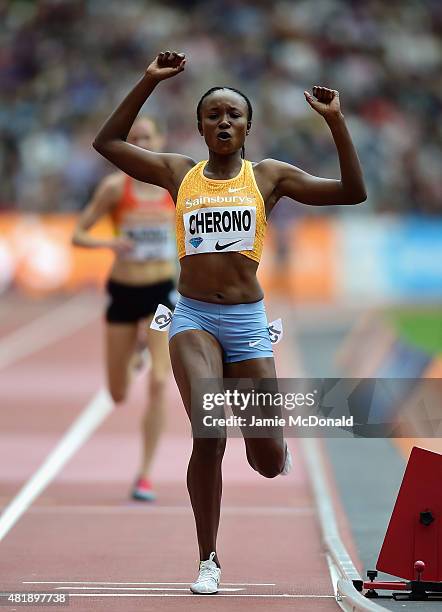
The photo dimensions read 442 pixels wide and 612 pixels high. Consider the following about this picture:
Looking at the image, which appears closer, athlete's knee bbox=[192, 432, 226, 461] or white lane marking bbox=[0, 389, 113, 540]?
athlete's knee bbox=[192, 432, 226, 461]

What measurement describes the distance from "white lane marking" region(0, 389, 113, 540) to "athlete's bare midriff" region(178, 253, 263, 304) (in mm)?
2375

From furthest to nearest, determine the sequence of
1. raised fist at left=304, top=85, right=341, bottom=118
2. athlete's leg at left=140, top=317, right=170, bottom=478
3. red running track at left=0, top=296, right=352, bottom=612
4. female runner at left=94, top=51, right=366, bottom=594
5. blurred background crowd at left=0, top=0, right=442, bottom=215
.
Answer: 1. blurred background crowd at left=0, top=0, right=442, bottom=215
2. athlete's leg at left=140, top=317, right=170, bottom=478
3. red running track at left=0, top=296, right=352, bottom=612
4. female runner at left=94, top=51, right=366, bottom=594
5. raised fist at left=304, top=85, right=341, bottom=118

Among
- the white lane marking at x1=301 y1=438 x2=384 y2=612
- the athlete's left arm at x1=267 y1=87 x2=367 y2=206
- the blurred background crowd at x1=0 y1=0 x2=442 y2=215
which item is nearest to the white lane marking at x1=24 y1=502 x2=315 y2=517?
the white lane marking at x1=301 y1=438 x2=384 y2=612

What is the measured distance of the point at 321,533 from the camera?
29.2 ft

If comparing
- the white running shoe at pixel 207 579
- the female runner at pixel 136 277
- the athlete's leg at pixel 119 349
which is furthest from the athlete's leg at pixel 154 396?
the white running shoe at pixel 207 579

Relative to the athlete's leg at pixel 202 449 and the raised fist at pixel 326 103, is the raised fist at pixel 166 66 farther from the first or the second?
the athlete's leg at pixel 202 449

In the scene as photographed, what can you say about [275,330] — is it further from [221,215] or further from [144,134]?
[144,134]

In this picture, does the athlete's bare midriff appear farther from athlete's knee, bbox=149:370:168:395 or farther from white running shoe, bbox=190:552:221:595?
athlete's knee, bbox=149:370:168:395

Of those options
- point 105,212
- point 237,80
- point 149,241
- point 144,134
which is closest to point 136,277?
point 149,241

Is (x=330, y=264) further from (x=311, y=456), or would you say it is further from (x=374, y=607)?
(x=374, y=607)

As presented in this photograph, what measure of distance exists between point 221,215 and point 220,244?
0.14 m

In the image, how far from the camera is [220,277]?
697 cm

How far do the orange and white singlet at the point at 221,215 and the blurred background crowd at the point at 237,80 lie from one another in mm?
21780

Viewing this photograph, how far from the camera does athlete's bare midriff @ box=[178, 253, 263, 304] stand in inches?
274
